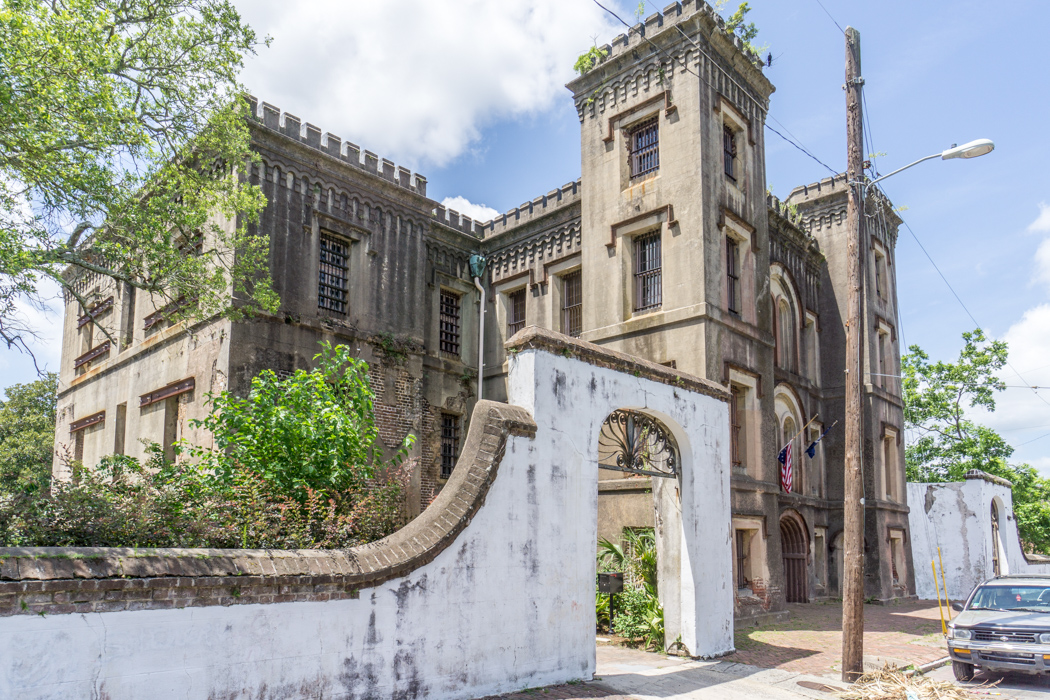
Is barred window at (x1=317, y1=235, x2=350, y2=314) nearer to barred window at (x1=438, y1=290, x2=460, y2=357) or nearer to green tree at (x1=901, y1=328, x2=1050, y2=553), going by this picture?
barred window at (x1=438, y1=290, x2=460, y2=357)

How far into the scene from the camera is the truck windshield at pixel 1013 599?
12.0 meters

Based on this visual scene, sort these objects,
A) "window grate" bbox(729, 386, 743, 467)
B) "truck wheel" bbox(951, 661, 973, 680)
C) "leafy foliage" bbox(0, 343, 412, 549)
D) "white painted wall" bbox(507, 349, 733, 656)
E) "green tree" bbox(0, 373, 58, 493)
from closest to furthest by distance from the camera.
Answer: "leafy foliage" bbox(0, 343, 412, 549), "white painted wall" bbox(507, 349, 733, 656), "truck wheel" bbox(951, 661, 973, 680), "window grate" bbox(729, 386, 743, 467), "green tree" bbox(0, 373, 58, 493)

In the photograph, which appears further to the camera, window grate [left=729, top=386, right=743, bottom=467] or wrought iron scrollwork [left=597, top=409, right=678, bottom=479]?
window grate [left=729, top=386, right=743, bottom=467]

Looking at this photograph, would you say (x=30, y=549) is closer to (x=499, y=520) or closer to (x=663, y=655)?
(x=499, y=520)

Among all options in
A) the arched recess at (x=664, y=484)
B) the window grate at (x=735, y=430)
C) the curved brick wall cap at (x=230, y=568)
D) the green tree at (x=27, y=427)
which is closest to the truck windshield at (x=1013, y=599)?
the arched recess at (x=664, y=484)

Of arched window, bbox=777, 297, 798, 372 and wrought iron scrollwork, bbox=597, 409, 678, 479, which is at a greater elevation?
arched window, bbox=777, 297, 798, 372

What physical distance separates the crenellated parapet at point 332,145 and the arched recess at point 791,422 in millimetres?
12398

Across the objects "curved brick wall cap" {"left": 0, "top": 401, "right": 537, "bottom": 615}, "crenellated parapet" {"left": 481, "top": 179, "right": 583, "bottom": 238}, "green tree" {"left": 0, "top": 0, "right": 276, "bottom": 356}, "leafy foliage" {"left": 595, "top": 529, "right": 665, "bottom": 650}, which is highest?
"crenellated parapet" {"left": 481, "top": 179, "right": 583, "bottom": 238}

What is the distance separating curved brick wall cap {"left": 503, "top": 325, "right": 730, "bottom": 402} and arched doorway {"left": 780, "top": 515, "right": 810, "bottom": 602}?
33.3ft

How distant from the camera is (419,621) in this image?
779cm

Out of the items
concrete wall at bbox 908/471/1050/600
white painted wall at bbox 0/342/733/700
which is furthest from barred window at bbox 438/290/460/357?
concrete wall at bbox 908/471/1050/600

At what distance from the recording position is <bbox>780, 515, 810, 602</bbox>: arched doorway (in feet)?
70.2

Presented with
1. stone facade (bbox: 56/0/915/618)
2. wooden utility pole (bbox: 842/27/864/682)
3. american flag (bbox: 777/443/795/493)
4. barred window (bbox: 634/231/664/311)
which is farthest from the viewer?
barred window (bbox: 634/231/664/311)

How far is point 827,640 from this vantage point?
14680 mm
